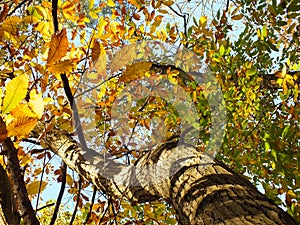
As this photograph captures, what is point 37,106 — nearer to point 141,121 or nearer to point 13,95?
point 13,95

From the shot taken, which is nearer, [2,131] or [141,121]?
[2,131]

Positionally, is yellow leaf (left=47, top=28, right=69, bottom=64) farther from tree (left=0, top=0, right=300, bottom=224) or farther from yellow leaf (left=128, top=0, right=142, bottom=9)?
yellow leaf (left=128, top=0, right=142, bottom=9)

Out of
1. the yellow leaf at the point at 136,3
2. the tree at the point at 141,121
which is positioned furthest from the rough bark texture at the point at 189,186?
the yellow leaf at the point at 136,3

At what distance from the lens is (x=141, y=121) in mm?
2904

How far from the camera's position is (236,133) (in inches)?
116

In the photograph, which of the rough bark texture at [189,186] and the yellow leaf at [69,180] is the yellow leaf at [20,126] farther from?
the yellow leaf at [69,180]

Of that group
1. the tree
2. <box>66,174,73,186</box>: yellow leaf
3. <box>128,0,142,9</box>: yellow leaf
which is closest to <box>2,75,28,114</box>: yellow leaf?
the tree

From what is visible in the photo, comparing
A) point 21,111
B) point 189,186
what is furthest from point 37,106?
point 189,186

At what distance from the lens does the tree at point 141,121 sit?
3.01 feet

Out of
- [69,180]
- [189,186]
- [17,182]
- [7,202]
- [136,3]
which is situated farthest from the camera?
[136,3]

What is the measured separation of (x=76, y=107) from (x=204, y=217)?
1.14 metres

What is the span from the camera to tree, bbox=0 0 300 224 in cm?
92

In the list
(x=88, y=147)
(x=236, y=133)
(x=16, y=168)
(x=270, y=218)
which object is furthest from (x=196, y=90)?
(x=16, y=168)

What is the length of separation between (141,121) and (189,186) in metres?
1.44
